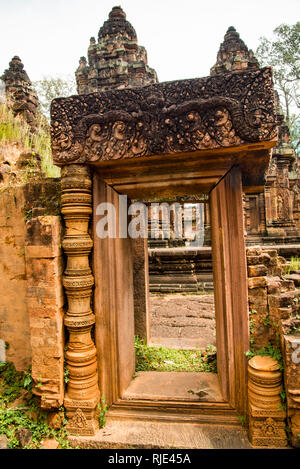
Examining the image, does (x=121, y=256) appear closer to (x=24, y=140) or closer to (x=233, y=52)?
(x=24, y=140)

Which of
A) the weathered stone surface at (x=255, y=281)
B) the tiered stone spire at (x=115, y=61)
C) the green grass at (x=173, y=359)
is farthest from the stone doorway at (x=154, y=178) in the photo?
the tiered stone spire at (x=115, y=61)

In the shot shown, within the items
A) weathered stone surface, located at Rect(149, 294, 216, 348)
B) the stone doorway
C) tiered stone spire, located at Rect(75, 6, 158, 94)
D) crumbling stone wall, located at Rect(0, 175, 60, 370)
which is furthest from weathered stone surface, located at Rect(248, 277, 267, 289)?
tiered stone spire, located at Rect(75, 6, 158, 94)

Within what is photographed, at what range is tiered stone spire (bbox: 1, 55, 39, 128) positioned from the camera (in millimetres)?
7551

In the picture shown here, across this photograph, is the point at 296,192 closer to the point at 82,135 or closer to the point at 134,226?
the point at 134,226

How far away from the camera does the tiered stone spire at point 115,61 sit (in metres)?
9.09

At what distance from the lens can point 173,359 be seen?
3607 millimetres

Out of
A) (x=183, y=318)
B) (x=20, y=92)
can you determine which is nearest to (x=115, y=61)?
(x=20, y=92)

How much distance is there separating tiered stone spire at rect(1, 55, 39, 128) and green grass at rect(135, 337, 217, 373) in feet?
20.6

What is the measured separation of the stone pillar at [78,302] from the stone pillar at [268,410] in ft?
4.11

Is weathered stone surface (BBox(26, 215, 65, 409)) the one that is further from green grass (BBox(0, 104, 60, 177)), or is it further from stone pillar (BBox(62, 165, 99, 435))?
green grass (BBox(0, 104, 60, 177))

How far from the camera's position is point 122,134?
91.0 inches
